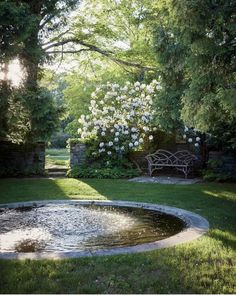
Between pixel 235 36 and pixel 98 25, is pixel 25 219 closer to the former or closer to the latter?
pixel 235 36

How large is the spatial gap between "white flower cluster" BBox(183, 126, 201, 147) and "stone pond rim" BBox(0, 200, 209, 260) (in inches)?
203

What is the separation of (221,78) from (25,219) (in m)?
3.86

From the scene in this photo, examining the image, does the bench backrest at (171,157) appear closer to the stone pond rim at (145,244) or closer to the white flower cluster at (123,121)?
the white flower cluster at (123,121)

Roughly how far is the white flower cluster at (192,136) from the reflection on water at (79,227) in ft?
18.3

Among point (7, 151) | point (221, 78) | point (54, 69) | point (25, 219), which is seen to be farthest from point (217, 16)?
point (54, 69)

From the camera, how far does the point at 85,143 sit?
13.4 metres

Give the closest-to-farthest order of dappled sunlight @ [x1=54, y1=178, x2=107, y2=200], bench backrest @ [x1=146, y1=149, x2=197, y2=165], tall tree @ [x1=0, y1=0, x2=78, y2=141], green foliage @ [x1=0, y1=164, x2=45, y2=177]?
tall tree @ [x1=0, y1=0, x2=78, y2=141] < dappled sunlight @ [x1=54, y1=178, x2=107, y2=200] < bench backrest @ [x1=146, y1=149, x2=197, y2=165] < green foliage @ [x1=0, y1=164, x2=45, y2=177]

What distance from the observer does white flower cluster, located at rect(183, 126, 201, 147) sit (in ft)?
40.8

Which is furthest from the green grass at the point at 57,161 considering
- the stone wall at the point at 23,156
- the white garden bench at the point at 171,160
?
the white garden bench at the point at 171,160

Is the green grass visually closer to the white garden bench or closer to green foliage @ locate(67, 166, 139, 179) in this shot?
green foliage @ locate(67, 166, 139, 179)

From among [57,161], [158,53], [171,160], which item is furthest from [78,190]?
[57,161]

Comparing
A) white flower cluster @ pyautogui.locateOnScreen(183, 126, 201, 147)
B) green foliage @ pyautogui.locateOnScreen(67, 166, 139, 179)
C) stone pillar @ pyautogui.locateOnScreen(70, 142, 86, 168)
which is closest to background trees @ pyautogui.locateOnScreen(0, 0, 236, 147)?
white flower cluster @ pyautogui.locateOnScreen(183, 126, 201, 147)

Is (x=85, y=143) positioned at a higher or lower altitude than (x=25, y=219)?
higher

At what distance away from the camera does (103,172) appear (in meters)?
12.4
